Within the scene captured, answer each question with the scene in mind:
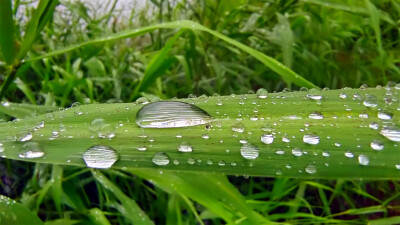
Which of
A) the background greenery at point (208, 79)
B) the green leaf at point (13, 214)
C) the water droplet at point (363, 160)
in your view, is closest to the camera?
the water droplet at point (363, 160)

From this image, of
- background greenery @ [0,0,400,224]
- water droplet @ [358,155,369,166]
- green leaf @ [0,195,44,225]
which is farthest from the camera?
background greenery @ [0,0,400,224]

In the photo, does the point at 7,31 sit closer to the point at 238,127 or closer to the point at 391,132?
the point at 238,127

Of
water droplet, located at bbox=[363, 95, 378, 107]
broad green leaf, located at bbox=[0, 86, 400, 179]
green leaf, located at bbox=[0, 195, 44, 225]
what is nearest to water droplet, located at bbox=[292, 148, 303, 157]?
broad green leaf, located at bbox=[0, 86, 400, 179]

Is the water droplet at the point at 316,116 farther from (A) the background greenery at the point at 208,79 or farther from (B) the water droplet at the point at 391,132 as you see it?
(A) the background greenery at the point at 208,79

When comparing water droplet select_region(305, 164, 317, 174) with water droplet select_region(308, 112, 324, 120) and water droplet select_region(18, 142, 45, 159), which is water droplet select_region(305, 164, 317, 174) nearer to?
water droplet select_region(308, 112, 324, 120)

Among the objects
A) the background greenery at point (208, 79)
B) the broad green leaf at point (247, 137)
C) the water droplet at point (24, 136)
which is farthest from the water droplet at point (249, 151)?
the background greenery at point (208, 79)

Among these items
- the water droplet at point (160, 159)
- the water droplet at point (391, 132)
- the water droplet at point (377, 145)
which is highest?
the water droplet at point (391, 132)

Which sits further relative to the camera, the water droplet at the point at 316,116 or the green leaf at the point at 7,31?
the green leaf at the point at 7,31
